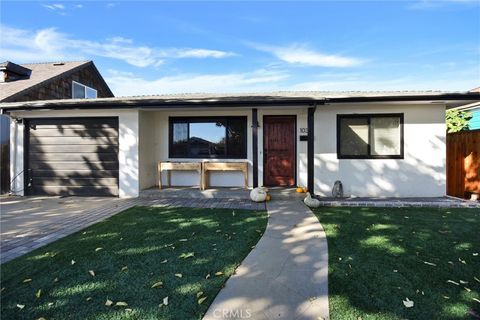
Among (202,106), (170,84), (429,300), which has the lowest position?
(429,300)

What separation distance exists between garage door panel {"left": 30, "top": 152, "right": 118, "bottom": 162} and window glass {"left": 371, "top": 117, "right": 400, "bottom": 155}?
23.5 feet

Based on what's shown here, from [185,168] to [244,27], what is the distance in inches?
287

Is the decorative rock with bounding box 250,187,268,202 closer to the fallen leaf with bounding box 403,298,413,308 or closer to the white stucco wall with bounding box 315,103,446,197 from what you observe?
the white stucco wall with bounding box 315,103,446,197

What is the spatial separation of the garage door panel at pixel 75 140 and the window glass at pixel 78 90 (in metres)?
6.58

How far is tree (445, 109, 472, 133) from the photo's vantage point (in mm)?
10859

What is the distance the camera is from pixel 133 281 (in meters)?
2.95

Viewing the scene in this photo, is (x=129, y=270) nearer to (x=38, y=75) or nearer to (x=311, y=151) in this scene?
(x=311, y=151)

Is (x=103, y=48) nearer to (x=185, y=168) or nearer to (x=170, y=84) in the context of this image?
(x=170, y=84)

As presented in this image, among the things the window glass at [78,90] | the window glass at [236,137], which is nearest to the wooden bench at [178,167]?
the window glass at [236,137]

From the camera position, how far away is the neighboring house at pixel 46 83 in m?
9.87

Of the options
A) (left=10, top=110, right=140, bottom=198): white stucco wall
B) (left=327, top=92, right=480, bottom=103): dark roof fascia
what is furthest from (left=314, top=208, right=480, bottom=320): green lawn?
(left=10, top=110, right=140, bottom=198): white stucco wall

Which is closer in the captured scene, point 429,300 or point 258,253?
point 429,300

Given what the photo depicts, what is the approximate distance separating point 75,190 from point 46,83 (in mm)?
6257

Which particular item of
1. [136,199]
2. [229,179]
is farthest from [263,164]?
[136,199]
